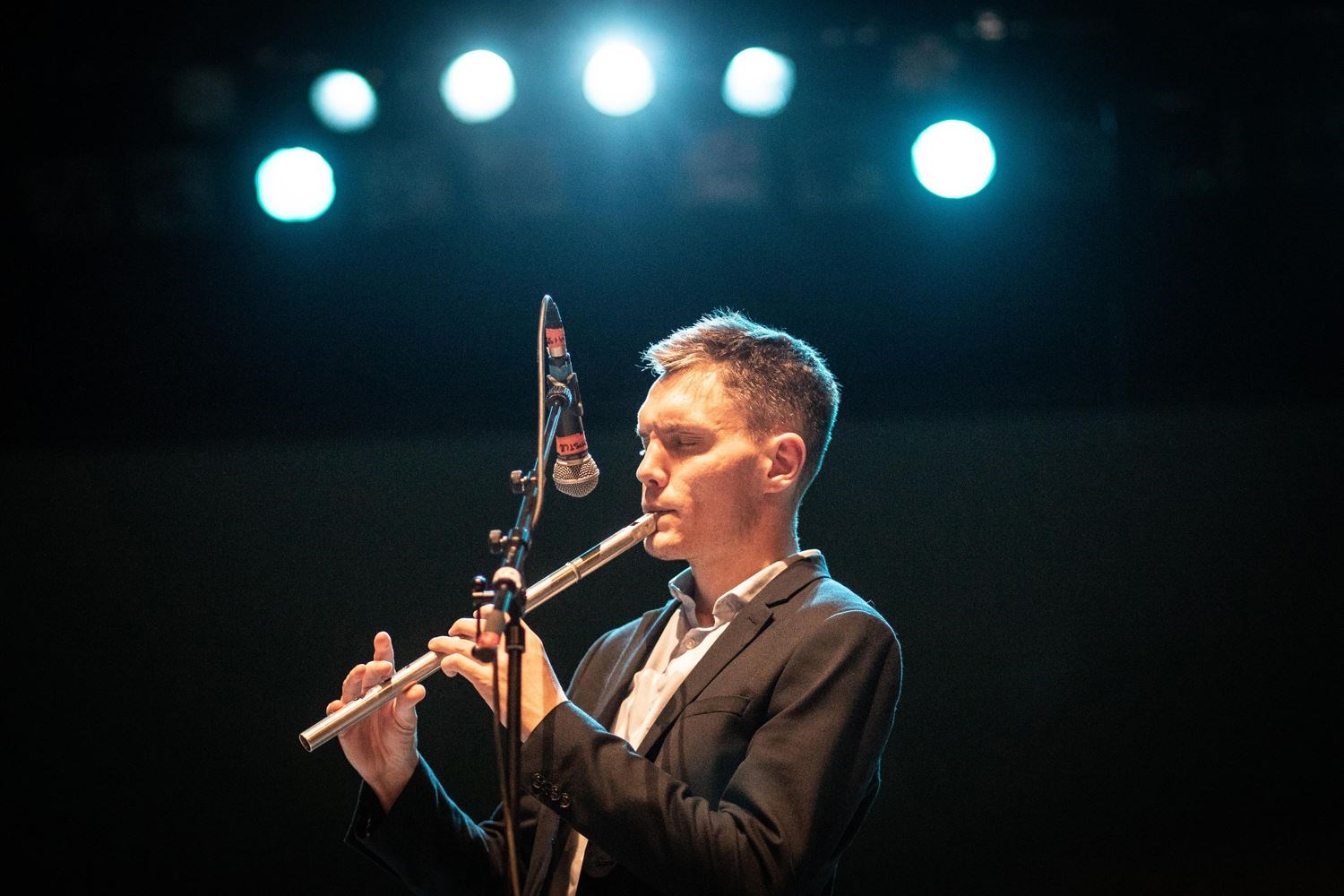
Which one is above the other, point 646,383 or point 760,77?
point 760,77

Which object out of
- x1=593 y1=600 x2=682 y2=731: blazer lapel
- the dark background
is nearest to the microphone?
x1=593 y1=600 x2=682 y2=731: blazer lapel

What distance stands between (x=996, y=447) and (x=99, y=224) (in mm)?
2718

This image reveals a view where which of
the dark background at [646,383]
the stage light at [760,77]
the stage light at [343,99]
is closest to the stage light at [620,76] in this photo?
the dark background at [646,383]

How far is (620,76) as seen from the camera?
11.1 ft

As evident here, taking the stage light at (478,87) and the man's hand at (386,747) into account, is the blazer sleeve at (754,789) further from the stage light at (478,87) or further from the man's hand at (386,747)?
the stage light at (478,87)

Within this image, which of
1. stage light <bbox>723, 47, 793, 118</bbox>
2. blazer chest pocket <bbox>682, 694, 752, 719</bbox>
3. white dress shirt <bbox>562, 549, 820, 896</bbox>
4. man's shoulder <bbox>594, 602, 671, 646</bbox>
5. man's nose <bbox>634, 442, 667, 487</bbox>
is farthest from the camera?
stage light <bbox>723, 47, 793, 118</bbox>

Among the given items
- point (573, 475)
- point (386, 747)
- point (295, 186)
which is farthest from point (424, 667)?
point (295, 186)

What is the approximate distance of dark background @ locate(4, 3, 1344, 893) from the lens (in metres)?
3.26

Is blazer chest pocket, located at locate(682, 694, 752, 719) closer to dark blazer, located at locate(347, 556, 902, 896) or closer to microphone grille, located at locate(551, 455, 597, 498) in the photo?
dark blazer, located at locate(347, 556, 902, 896)

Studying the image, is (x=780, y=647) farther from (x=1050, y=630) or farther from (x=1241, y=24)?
(x=1241, y=24)

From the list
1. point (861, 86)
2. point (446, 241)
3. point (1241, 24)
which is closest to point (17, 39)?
point (446, 241)

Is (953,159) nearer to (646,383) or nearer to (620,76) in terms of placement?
(620,76)

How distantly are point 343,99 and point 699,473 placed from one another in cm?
207

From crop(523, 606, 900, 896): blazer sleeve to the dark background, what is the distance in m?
1.62
